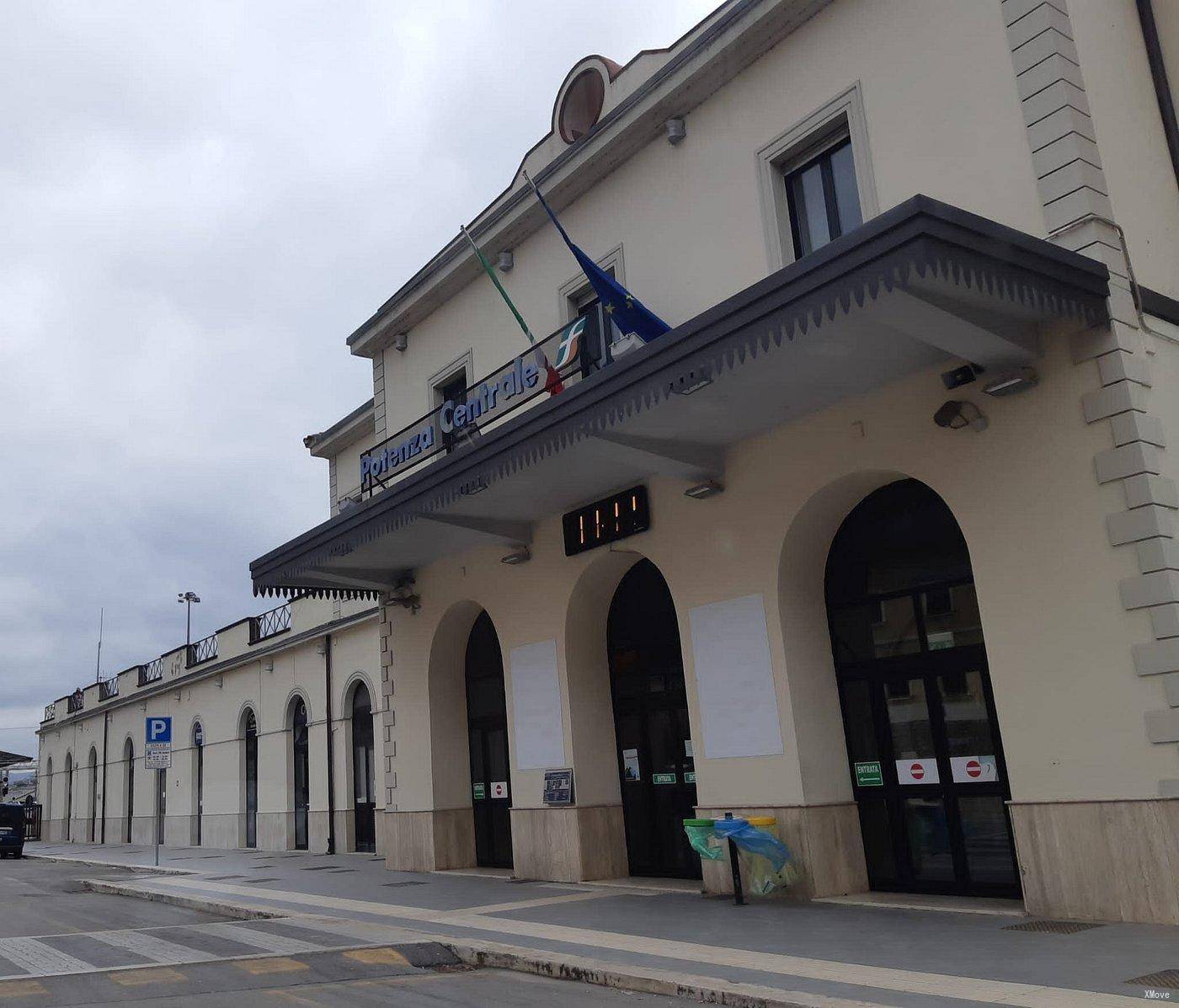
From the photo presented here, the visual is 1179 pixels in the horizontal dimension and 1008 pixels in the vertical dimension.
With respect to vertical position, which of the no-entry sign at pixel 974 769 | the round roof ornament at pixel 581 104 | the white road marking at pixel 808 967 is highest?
the round roof ornament at pixel 581 104

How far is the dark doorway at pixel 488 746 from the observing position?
54.9ft

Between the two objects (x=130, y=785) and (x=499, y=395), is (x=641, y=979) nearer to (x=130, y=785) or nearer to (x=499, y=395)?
(x=499, y=395)

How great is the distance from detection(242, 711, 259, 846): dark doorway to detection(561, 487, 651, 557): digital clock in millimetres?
16883

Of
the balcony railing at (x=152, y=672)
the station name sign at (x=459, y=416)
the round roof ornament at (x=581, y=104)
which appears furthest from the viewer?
the balcony railing at (x=152, y=672)

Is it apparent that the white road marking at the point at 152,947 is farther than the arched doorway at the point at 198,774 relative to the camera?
No

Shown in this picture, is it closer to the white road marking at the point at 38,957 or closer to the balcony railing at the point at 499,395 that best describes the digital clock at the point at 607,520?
the balcony railing at the point at 499,395

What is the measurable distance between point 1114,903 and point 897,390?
4775 mm

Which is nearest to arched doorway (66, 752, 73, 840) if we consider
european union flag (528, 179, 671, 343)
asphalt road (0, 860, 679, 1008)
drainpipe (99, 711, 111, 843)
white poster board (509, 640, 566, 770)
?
drainpipe (99, 711, 111, 843)

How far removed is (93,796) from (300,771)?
72.7 ft

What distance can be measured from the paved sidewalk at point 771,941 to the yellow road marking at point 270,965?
1.34 metres

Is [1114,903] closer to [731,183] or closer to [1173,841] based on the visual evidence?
[1173,841]

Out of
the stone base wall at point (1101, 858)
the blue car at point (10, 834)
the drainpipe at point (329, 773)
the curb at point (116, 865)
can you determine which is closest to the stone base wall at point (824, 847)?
the stone base wall at point (1101, 858)

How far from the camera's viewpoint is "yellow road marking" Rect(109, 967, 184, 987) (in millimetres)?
8078

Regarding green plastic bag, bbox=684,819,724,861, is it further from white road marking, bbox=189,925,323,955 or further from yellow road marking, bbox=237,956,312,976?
yellow road marking, bbox=237,956,312,976
